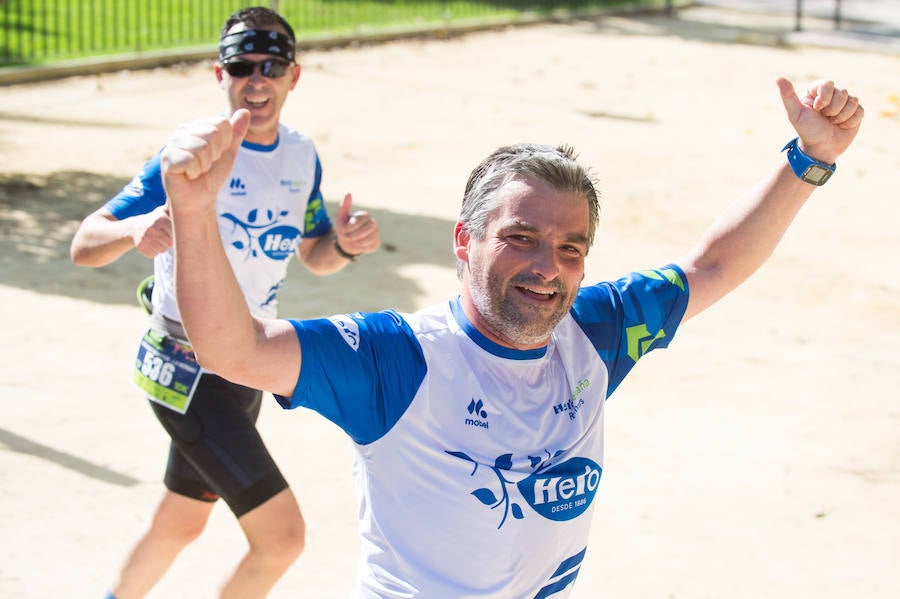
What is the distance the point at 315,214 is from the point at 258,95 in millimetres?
547

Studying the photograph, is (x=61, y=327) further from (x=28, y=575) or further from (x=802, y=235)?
(x=802, y=235)

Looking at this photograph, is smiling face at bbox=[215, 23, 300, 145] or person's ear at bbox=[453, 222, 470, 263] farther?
smiling face at bbox=[215, 23, 300, 145]

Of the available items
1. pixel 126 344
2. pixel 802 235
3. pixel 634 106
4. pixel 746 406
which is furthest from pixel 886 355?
pixel 634 106

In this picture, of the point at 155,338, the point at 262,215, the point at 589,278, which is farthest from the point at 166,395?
the point at 589,278

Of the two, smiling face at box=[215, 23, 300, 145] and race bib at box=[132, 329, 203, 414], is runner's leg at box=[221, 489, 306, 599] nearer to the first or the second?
race bib at box=[132, 329, 203, 414]

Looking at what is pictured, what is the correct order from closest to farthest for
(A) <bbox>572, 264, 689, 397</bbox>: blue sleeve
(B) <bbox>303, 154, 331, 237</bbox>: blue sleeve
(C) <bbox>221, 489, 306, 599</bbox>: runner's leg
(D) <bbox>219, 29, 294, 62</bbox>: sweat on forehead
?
(A) <bbox>572, 264, 689, 397</bbox>: blue sleeve, (C) <bbox>221, 489, 306, 599</bbox>: runner's leg, (D) <bbox>219, 29, 294, 62</bbox>: sweat on forehead, (B) <bbox>303, 154, 331, 237</bbox>: blue sleeve

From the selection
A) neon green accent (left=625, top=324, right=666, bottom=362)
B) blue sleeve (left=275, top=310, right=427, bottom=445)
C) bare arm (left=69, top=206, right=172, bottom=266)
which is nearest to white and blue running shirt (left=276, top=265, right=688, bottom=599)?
blue sleeve (left=275, top=310, right=427, bottom=445)

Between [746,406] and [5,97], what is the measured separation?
9649 mm

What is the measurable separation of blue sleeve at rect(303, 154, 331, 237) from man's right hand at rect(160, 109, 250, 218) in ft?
7.60

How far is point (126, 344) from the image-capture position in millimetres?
7320

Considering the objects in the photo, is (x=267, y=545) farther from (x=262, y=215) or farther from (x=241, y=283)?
(x=262, y=215)

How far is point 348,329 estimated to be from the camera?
261 centimetres

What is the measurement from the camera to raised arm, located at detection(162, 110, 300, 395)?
2.21m

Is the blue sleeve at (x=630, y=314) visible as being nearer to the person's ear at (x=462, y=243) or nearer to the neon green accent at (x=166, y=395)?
the person's ear at (x=462, y=243)
